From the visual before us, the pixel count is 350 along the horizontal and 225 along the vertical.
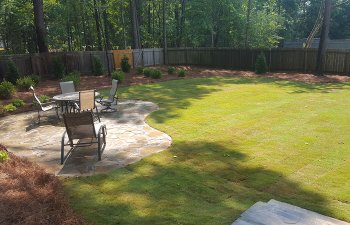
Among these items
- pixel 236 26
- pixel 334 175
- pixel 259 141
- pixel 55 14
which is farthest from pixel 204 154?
pixel 55 14

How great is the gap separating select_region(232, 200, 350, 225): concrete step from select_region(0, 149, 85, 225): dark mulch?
1.98 metres

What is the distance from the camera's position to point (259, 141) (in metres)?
6.86

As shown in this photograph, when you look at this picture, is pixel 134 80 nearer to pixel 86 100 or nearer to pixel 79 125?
pixel 86 100

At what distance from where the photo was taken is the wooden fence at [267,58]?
19.5 meters

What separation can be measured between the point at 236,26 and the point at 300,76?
10.8 meters

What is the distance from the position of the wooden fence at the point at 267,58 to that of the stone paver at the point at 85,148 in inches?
584

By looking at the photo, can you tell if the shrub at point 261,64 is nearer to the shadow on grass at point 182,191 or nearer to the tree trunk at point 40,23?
the tree trunk at point 40,23

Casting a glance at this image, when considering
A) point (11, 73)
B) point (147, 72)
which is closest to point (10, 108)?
point (11, 73)

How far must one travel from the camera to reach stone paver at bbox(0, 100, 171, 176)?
569cm

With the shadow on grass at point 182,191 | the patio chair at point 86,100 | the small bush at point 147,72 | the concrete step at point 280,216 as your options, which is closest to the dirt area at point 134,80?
the small bush at point 147,72

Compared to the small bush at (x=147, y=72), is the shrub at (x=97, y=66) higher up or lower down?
higher up

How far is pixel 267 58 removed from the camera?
874 inches

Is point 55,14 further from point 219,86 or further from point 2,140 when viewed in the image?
point 2,140

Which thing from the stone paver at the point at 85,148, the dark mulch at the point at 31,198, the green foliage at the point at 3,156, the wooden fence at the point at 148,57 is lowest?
the stone paver at the point at 85,148
